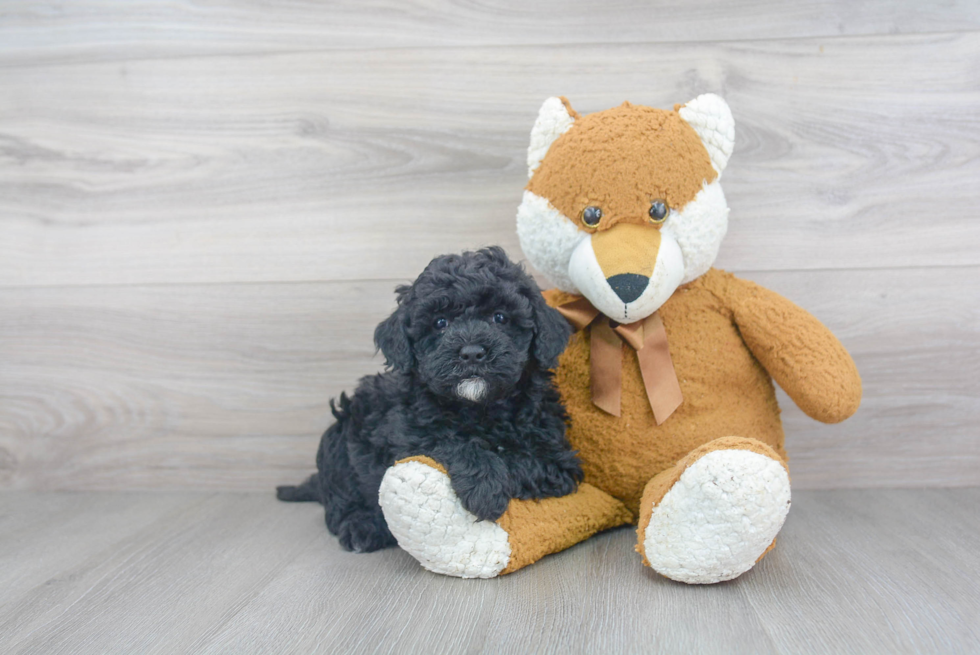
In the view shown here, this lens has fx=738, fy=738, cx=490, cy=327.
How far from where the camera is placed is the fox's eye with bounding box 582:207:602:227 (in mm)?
991

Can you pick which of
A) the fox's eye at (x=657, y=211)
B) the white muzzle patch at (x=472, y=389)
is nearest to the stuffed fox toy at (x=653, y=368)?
the fox's eye at (x=657, y=211)

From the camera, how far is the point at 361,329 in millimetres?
1382

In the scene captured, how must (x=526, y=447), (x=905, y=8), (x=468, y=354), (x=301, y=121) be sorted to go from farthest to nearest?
1. (x=301, y=121)
2. (x=905, y=8)
3. (x=526, y=447)
4. (x=468, y=354)

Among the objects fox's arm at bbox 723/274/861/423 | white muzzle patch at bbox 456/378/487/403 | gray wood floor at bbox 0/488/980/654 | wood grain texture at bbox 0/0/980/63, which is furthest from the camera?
wood grain texture at bbox 0/0/980/63

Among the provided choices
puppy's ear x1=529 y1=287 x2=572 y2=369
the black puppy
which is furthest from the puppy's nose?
puppy's ear x1=529 y1=287 x2=572 y2=369

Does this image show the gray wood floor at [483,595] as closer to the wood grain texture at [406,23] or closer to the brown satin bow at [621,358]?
the brown satin bow at [621,358]

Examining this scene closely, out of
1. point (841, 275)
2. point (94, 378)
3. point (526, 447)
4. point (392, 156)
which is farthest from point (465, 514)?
point (94, 378)

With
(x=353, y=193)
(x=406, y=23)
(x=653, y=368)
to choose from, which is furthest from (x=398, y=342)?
(x=406, y=23)

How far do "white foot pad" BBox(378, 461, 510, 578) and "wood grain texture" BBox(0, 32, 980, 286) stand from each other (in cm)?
53

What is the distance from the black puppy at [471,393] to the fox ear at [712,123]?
324mm

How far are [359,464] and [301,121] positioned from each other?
2.20 ft

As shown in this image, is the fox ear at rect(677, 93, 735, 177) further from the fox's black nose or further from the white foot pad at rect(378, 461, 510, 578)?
the white foot pad at rect(378, 461, 510, 578)

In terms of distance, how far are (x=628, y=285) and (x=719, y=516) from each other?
30cm

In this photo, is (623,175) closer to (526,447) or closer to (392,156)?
(526,447)
